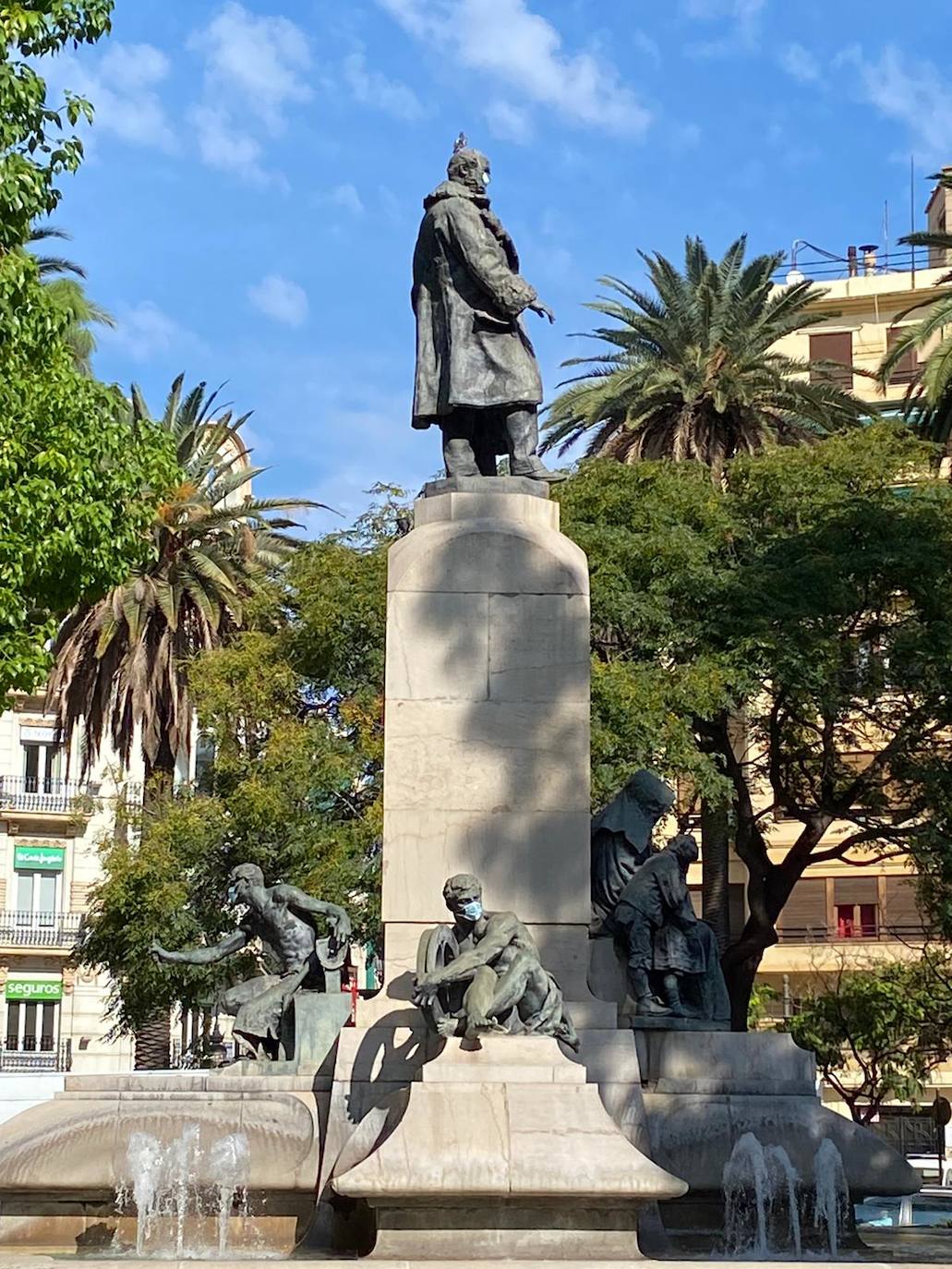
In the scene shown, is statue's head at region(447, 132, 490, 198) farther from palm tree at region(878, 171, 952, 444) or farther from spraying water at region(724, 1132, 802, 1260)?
palm tree at region(878, 171, 952, 444)

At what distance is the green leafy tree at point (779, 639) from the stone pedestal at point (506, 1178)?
1663 centimetres

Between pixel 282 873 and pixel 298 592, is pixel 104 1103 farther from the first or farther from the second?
pixel 298 592

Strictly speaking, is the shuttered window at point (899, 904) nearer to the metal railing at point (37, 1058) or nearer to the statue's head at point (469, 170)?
the metal railing at point (37, 1058)

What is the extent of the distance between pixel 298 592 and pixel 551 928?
70.5 feet

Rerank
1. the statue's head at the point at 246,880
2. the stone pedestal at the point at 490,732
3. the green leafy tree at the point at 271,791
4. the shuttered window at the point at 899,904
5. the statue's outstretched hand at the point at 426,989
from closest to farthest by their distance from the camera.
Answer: the statue's outstretched hand at the point at 426,989 → the stone pedestal at the point at 490,732 → the statue's head at the point at 246,880 → the green leafy tree at the point at 271,791 → the shuttered window at the point at 899,904

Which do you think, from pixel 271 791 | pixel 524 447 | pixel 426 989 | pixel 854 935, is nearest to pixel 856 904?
pixel 854 935

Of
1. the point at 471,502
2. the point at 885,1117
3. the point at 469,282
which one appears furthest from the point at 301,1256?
the point at 885,1117

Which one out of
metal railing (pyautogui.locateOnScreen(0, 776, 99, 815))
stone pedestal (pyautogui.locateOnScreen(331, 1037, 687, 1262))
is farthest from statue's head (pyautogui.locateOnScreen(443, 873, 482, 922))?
metal railing (pyautogui.locateOnScreen(0, 776, 99, 815))

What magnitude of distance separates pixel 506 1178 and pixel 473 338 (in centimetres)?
669

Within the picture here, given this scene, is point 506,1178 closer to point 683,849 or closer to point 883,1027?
point 683,849

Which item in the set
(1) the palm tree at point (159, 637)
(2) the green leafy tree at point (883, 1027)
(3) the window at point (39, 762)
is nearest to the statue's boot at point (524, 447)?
(1) the palm tree at point (159, 637)

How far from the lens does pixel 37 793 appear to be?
59.2 m

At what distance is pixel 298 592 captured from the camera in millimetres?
34531

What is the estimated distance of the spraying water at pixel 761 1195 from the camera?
12648 millimetres
